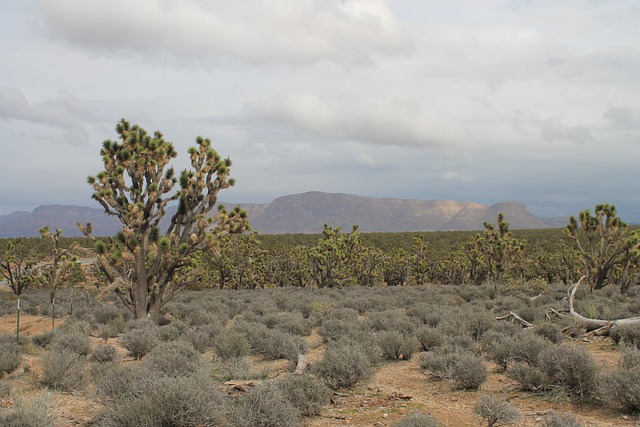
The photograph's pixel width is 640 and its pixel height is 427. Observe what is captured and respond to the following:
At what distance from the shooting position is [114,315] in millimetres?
18500

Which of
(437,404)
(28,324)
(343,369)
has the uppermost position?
(343,369)

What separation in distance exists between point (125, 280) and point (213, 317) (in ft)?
10.6

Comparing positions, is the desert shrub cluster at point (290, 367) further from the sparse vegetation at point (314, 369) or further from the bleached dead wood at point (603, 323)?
the bleached dead wood at point (603, 323)

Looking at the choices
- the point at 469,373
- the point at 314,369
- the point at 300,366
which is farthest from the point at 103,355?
the point at 469,373

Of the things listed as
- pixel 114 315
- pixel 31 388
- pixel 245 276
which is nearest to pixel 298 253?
pixel 245 276

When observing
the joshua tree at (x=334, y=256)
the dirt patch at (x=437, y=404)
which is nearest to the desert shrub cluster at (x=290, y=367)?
the dirt patch at (x=437, y=404)

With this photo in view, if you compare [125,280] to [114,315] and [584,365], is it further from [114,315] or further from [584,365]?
[584,365]

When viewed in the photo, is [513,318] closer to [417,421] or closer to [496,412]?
[496,412]

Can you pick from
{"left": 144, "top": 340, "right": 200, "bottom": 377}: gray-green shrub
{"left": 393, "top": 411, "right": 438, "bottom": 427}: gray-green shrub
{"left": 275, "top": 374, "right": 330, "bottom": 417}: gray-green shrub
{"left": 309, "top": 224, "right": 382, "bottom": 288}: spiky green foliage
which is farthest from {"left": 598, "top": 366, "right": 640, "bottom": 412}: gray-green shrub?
{"left": 309, "top": 224, "right": 382, "bottom": 288}: spiky green foliage

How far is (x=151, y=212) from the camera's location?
15.5 m

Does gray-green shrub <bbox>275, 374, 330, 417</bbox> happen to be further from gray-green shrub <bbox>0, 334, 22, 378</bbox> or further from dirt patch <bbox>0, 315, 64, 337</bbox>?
dirt patch <bbox>0, 315, 64, 337</bbox>

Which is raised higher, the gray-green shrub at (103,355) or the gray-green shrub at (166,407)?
the gray-green shrub at (166,407)

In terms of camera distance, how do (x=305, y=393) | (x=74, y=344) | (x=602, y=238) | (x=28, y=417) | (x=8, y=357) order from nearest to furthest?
1. (x=28, y=417)
2. (x=305, y=393)
3. (x=8, y=357)
4. (x=74, y=344)
5. (x=602, y=238)

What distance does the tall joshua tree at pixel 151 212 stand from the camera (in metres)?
15.2
